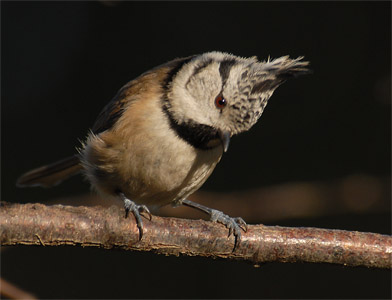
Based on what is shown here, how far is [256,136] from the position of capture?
16.3ft

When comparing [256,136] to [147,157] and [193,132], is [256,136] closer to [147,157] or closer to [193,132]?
[193,132]

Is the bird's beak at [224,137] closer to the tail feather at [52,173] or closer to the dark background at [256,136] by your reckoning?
the tail feather at [52,173]

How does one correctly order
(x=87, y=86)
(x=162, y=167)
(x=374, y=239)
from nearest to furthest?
(x=374, y=239), (x=162, y=167), (x=87, y=86)

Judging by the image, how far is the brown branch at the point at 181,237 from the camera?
225 cm

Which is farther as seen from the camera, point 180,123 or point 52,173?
point 52,173

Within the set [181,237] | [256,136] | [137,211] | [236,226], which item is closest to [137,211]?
[137,211]

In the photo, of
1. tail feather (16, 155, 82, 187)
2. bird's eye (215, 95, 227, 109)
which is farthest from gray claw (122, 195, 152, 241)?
tail feather (16, 155, 82, 187)

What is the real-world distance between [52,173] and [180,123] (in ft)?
3.74

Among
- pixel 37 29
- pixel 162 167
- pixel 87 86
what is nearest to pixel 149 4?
pixel 87 86

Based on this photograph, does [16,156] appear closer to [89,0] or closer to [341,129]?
[89,0]

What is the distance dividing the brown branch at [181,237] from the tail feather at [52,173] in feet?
4.40

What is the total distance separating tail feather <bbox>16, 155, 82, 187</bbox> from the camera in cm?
369

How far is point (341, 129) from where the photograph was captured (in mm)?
4852

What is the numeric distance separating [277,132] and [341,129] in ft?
1.68
